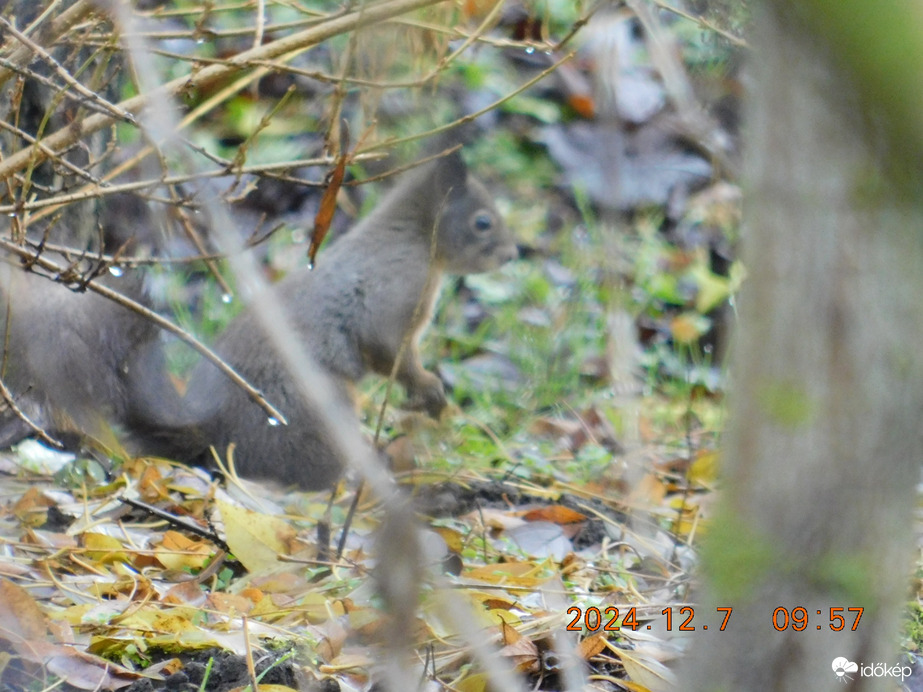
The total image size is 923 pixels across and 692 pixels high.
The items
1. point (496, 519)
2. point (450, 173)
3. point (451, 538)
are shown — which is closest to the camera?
point (451, 538)

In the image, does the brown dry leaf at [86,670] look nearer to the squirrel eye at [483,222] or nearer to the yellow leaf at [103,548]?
the yellow leaf at [103,548]

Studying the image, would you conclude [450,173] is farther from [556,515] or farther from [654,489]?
[556,515]

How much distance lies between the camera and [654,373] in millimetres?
4738

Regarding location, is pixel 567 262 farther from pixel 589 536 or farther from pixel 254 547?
pixel 254 547

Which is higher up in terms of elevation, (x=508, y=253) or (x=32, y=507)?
(x=508, y=253)

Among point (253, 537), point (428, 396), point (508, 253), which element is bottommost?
point (428, 396)

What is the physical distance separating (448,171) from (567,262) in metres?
1.26

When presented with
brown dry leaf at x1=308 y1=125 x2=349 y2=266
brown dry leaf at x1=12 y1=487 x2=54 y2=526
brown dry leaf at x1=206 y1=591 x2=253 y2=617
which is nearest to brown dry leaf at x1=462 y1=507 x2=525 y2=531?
brown dry leaf at x1=206 y1=591 x2=253 y2=617

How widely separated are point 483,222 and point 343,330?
104cm

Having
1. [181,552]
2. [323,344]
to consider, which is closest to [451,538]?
[181,552]

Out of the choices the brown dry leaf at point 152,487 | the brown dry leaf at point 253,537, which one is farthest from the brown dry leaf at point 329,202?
the brown dry leaf at point 152,487

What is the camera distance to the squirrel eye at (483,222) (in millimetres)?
4734

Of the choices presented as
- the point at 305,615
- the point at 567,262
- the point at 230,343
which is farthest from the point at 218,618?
the point at 567,262

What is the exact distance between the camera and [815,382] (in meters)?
0.86
